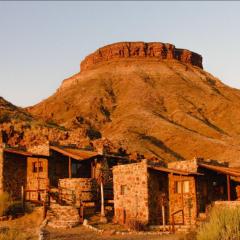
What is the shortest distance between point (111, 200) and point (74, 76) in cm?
9953

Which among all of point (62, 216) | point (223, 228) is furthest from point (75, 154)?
point (223, 228)

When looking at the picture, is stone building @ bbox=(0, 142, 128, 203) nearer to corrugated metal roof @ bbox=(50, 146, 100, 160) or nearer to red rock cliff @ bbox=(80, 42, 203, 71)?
corrugated metal roof @ bbox=(50, 146, 100, 160)

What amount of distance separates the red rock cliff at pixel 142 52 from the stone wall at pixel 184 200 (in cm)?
9603

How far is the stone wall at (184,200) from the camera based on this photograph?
28.5m

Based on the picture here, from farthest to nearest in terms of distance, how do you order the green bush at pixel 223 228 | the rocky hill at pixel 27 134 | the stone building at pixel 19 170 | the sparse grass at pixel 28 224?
the rocky hill at pixel 27 134
the stone building at pixel 19 170
the sparse grass at pixel 28 224
the green bush at pixel 223 228

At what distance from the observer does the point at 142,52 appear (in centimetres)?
12412

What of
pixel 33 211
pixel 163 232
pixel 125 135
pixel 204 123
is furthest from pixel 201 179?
pixel 204 123

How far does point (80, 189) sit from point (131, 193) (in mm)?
4246

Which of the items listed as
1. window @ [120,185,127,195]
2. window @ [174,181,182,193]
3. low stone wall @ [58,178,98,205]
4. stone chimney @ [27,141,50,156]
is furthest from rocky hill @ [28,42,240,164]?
window @ [174,181,182,193]

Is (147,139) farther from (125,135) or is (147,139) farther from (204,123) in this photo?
(204,123)

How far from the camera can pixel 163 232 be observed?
82.2 ft

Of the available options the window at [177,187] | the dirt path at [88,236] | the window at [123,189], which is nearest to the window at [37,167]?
the window at [123,189]

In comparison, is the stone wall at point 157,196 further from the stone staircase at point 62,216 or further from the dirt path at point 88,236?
the stone staircase at point 62,216

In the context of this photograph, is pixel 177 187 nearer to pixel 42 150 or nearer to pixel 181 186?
pixel 181 186
